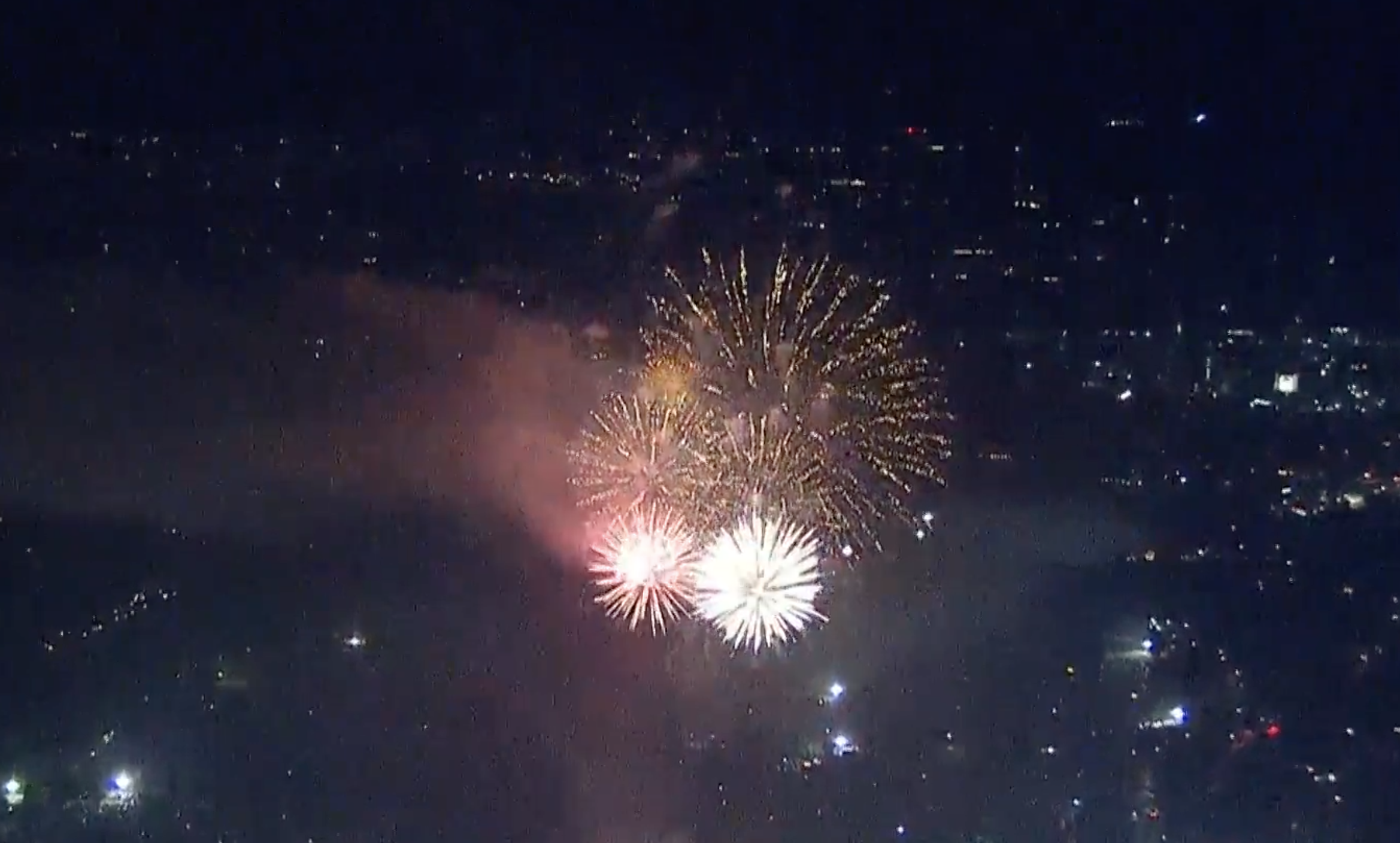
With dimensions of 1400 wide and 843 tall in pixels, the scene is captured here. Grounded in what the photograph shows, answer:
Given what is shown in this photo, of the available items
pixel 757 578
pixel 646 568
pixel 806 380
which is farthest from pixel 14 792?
pixel 806 380

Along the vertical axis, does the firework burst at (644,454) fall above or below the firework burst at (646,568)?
above

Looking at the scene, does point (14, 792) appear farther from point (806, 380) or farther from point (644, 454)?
point (806, 380)

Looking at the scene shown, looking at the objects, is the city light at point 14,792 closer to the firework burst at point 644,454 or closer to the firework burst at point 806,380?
the firework burst at point 644,454

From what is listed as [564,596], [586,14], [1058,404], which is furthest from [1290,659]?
[586,14]

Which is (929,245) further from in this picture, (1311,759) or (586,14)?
(1311,759)

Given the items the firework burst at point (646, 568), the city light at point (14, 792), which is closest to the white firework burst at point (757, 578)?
the firework burst at point (646, 568)

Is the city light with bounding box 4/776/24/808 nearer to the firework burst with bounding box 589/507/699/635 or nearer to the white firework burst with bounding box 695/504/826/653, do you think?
the firework burst with bounding box 589/507/699/635
